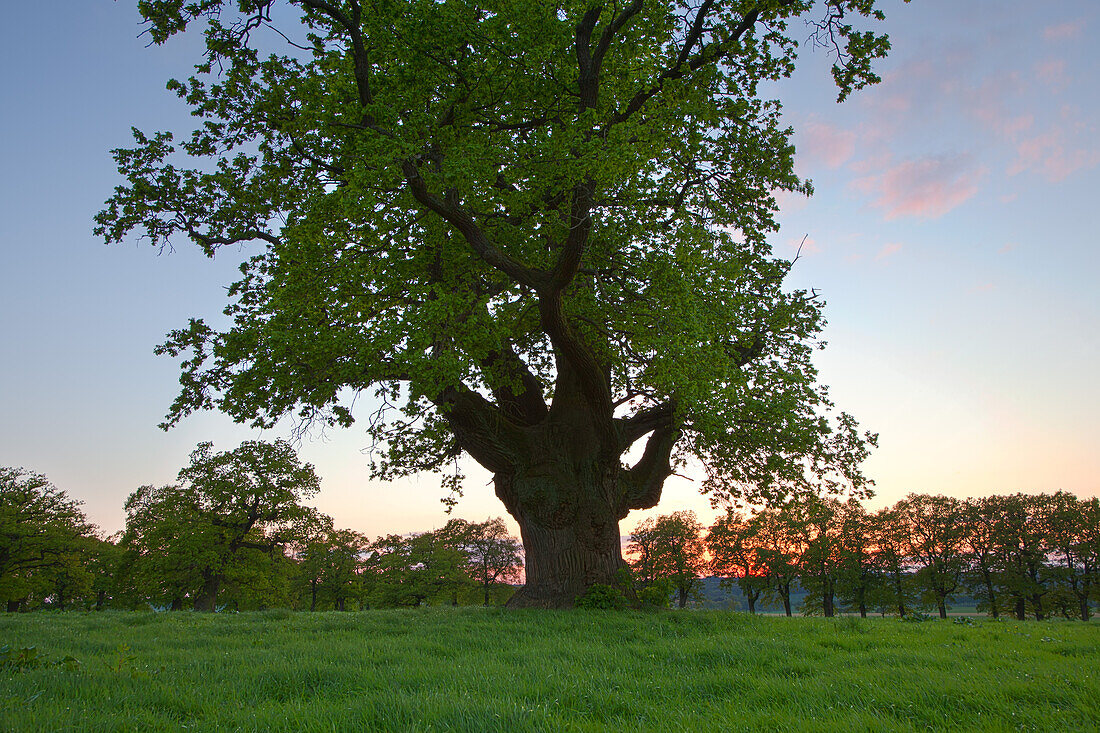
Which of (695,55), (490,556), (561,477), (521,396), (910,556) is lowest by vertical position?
(490,556)

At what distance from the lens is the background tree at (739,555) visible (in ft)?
204

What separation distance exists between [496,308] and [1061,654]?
13476mm

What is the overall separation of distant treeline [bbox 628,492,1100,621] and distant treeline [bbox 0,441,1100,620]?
133 millimetres

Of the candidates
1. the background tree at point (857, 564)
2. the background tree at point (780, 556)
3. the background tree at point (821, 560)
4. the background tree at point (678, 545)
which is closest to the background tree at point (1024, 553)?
the background tree at point (857, 564)

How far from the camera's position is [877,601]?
58.0m

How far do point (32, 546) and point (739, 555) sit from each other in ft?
215

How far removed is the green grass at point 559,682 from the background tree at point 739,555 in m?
55.8

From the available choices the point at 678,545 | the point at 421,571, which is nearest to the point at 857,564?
the point at 678,545

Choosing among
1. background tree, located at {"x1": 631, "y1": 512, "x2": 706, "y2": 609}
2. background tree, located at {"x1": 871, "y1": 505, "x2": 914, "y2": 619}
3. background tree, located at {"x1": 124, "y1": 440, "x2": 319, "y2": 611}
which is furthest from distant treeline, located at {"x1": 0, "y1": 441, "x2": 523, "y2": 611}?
background tree, located at {"x1": 871, "y1": 505, "x2": 914, "y2": 619}

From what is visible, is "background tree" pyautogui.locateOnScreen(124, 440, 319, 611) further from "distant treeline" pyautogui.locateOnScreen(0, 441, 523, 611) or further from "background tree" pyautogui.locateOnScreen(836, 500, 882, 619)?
"background tree" pyautogui.locateOnScreen(836, 500, 882, 619)

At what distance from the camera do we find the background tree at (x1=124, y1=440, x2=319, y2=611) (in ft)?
135

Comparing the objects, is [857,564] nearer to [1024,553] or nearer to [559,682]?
[1024,553]

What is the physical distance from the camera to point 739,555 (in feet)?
210

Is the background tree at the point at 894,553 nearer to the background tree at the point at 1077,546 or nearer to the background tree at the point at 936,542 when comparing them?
the background tree at the point at 936,542
